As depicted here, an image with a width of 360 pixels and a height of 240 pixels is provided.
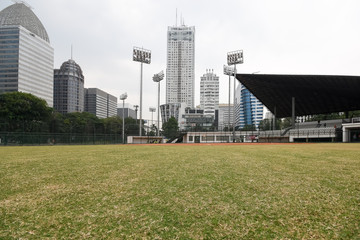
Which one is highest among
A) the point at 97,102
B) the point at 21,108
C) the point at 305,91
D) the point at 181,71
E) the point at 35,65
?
the point at 181,71

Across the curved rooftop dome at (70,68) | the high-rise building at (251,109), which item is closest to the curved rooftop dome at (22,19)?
the curved rooftop dome at (70,68)

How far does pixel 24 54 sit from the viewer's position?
325ft

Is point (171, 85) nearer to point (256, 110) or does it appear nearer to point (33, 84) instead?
point (256, 110)

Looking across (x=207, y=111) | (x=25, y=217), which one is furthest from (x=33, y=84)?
(x=25, y=217)

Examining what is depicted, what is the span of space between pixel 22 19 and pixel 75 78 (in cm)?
4272

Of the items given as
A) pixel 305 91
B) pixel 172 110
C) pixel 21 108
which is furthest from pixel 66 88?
pixel 305 91

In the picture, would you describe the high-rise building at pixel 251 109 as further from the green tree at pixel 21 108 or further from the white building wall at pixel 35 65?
the white building wall at pixel 35 65

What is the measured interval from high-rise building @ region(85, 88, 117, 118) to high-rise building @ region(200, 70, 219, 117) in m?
91.6

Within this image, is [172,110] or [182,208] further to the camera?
[172,110]

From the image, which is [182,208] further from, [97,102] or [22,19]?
[97,102]

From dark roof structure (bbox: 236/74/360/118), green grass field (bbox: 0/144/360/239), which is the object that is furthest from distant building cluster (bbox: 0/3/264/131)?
green grass field (bbox: 0/144/360/239)

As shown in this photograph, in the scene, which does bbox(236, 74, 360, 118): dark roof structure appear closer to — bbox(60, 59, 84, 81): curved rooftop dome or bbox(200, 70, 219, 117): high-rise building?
bbox(200, 70, 219, 117): high-rise building

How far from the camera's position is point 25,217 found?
2.11 meters

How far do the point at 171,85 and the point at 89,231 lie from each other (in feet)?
503
